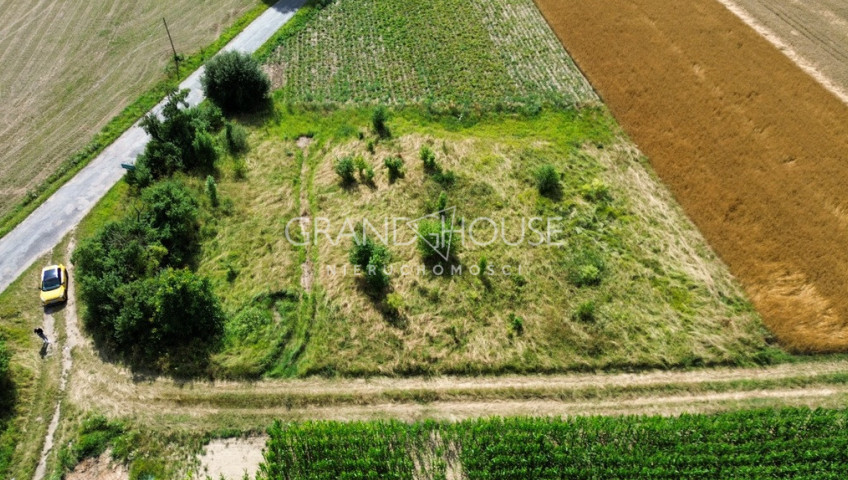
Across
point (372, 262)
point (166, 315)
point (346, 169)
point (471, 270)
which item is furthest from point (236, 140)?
point (471, 270)

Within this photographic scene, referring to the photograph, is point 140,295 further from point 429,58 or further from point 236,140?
point 429,58

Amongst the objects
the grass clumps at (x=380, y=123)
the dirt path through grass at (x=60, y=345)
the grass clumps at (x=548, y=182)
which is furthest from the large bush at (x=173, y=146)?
the grass clumps at (x=548, y=182)

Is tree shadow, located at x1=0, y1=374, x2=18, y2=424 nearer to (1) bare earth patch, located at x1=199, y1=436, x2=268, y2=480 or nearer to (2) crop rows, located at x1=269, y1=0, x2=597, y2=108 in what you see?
(1) bare earth patch, located at x1=199, y1=436, x2=268, y2=480

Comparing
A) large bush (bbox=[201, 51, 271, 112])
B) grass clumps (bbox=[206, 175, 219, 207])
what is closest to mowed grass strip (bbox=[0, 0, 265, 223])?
large bush (bbox=[201, 51, 271, 112])

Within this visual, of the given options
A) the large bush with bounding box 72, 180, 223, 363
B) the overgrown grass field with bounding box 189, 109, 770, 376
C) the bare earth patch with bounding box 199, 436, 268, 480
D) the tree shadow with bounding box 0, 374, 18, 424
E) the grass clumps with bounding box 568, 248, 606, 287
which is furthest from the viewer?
the grass clumps with bounding box 568, 248, 606, 287

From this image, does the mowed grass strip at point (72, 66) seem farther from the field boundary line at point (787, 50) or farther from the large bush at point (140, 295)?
the field boundary line at point (787, 50)

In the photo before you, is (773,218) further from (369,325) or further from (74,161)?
(74,161)

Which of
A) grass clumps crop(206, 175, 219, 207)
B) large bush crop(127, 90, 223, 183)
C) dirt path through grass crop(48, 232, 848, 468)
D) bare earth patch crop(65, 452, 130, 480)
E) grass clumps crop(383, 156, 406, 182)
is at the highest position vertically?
large bush crop(127, 90, 223, 183)
